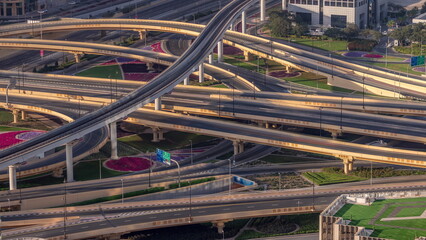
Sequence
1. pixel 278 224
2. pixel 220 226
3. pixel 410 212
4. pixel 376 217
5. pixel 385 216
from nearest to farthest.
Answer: pixel 376 217 → pixel 385 216 → pixel 410 212 → pixel 220 226 → pixel 278 224

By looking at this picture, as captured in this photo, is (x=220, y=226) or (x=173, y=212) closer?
(x=173, y=212)

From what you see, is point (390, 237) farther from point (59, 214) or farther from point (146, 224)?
point (59, 214)

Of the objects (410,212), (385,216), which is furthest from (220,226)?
(410,212)

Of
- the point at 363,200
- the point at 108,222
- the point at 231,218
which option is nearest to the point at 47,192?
the point at 108,222

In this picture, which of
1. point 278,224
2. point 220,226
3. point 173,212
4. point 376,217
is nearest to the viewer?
point 376,217

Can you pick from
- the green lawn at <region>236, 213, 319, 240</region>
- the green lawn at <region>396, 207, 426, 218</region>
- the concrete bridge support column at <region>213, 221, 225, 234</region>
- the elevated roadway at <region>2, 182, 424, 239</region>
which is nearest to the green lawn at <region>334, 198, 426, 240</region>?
the green lawn at <region>396, 207, 426, 218</region>

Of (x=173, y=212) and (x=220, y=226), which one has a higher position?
(x=173, y=212)

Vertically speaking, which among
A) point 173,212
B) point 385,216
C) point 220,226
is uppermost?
point 385,216

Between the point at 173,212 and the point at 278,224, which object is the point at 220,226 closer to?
the point at 173,212

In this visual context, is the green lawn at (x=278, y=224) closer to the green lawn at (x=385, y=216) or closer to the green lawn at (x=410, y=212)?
the green lawn at (x=385, y=216)

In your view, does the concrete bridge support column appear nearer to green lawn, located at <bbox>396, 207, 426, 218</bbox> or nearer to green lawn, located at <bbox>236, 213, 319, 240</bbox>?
green lawn, located at <bbox>236, 213, 319, 240</bbox>
